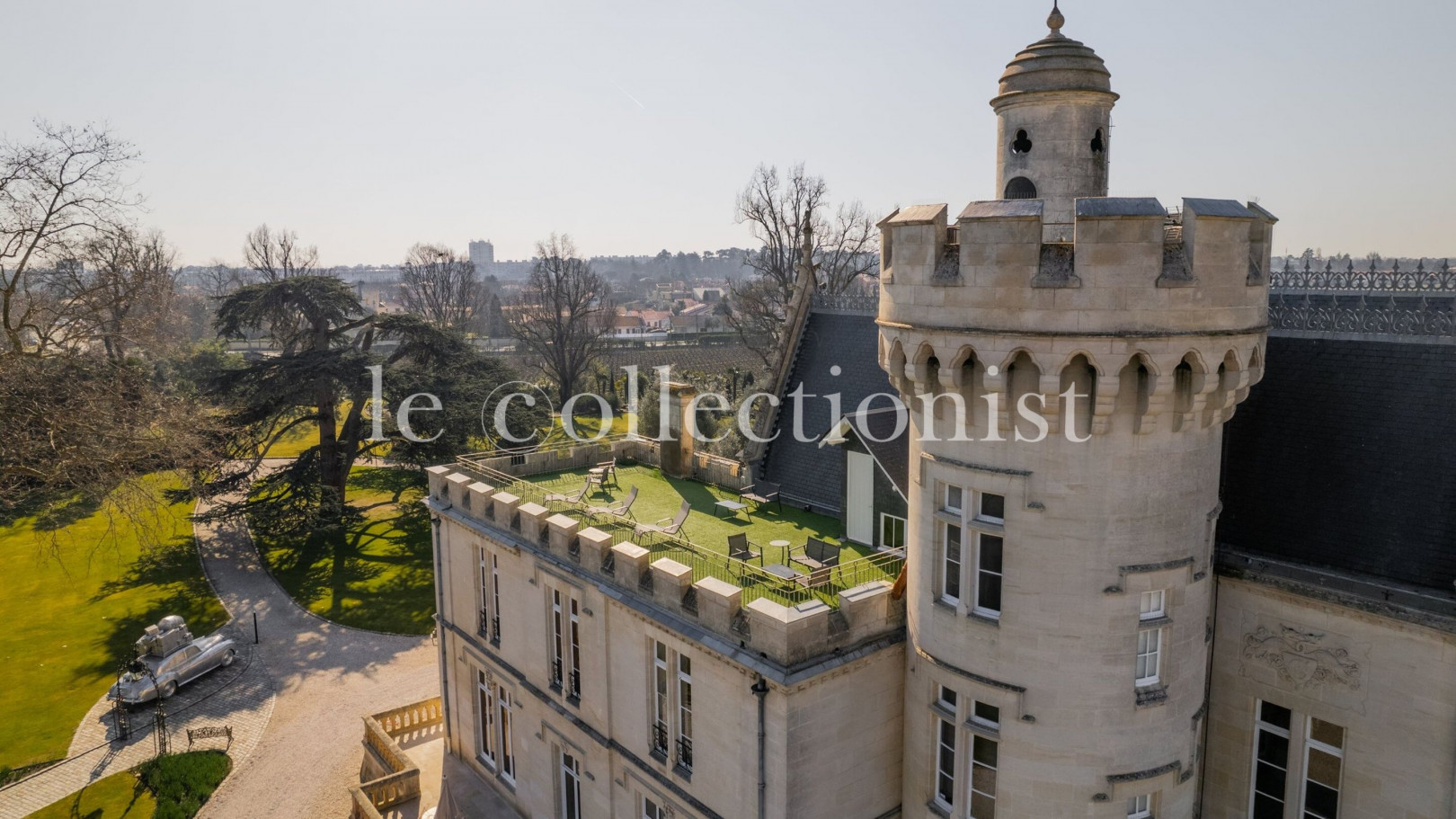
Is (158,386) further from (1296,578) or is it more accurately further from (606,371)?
(1296,578)

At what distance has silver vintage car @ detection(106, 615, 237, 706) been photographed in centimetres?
3022

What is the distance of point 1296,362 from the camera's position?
557 inches

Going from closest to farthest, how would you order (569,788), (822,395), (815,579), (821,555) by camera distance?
(815,579)
(821,555)
(569,788)
(822,395)

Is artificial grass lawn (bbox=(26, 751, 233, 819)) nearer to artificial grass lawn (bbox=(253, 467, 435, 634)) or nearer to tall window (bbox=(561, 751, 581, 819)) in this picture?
artificial grass lawn (bbox=(253, 467, 435, 634))

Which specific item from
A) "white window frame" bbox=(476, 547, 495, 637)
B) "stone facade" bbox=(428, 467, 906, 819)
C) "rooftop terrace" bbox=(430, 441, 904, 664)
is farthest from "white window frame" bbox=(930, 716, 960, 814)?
"white window frame" bbox=(476, 547, 495, 637)

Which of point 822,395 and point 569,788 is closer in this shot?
point 569,788

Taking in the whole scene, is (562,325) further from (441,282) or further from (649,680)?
(649,680)

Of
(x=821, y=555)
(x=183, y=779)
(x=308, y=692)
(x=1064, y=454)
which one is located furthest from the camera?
(x=308, y=692)

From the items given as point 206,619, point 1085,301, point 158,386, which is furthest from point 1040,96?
point 158,386

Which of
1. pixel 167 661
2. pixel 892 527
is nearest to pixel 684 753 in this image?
pixel 892 527

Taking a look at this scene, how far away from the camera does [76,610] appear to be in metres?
38.6

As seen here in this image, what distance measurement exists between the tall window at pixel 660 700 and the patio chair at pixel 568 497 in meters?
5.57

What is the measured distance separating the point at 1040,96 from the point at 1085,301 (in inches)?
170

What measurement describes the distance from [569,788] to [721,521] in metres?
6.85
